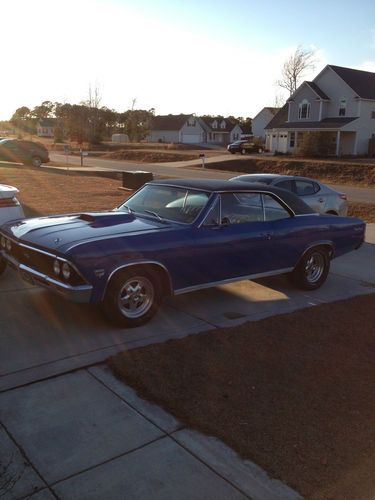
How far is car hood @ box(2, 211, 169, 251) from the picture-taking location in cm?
513

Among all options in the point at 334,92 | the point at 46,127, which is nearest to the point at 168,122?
the point at 334,92

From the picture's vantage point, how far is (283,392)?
4.11m

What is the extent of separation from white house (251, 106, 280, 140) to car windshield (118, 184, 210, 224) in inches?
2858

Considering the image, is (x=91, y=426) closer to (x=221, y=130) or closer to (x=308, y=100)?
(x=308, y=100)

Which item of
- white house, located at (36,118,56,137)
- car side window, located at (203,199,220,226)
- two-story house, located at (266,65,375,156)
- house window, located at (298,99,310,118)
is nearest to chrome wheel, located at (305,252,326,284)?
car side window, located at (203,199,220,226)

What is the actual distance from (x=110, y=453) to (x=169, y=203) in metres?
3.43

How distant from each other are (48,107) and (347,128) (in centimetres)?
11153

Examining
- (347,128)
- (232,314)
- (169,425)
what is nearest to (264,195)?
(232,314)

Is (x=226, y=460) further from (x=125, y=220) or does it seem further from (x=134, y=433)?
(x=125, y=220)

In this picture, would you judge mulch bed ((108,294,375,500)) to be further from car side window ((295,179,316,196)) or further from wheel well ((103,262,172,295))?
car side window ((295,179,316,196))

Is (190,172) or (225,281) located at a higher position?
(225,281)

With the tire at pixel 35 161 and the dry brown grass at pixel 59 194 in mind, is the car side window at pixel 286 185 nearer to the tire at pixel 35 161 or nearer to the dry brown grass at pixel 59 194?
the dry brown grass at pixel 59 194

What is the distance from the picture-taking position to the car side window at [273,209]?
660cm

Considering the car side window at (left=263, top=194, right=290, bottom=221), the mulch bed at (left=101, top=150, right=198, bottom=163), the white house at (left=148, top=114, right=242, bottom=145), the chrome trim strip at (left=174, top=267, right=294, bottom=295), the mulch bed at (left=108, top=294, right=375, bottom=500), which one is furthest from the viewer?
the white house at (left=148, top=114, right=242, bottom=145)
